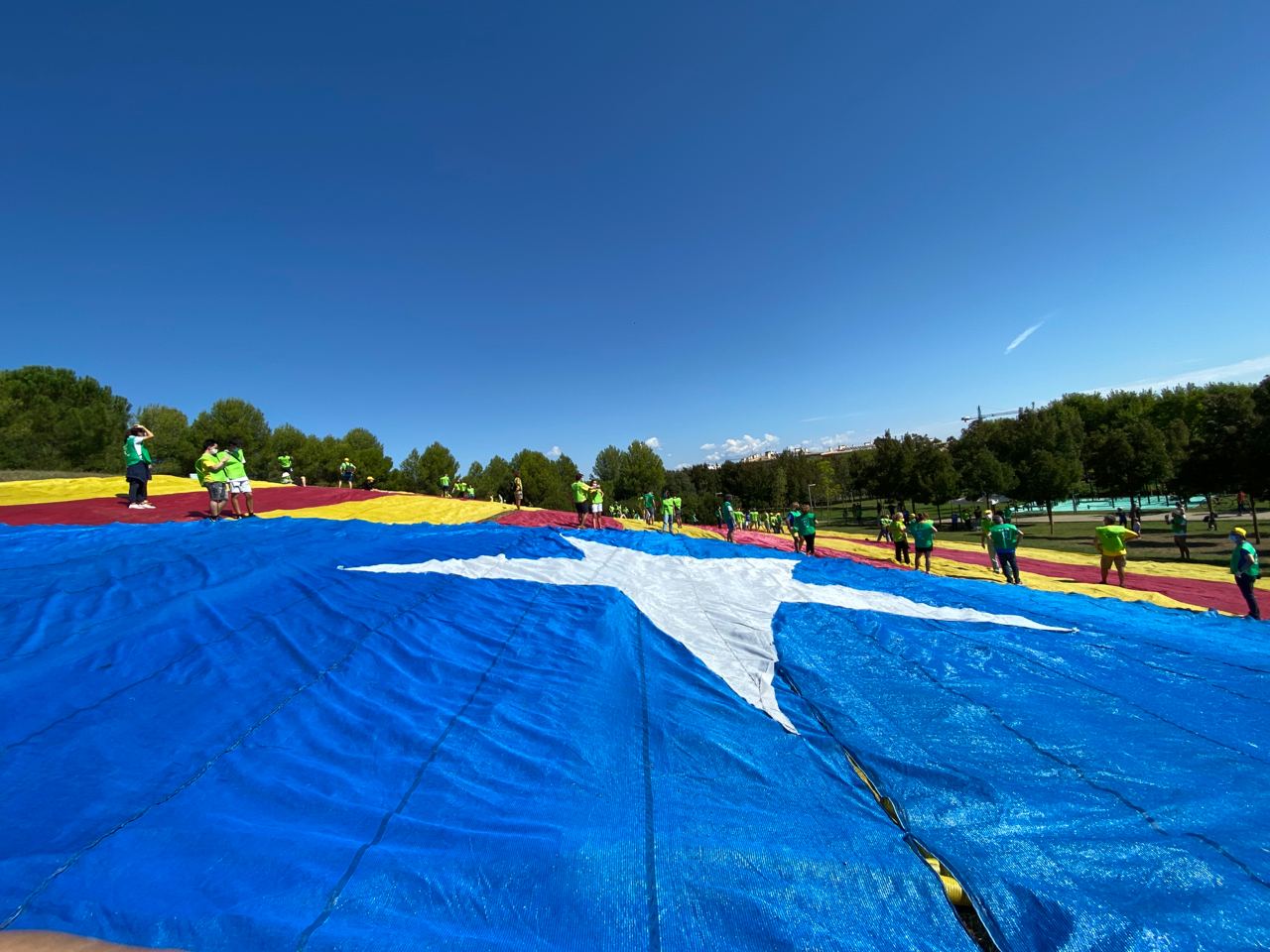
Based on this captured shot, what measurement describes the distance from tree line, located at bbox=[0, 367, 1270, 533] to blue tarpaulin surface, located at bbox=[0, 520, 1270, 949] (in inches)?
610

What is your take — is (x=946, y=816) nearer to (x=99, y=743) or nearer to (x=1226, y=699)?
(x=1226, y=699)

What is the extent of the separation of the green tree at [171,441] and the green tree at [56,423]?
99.3 inches

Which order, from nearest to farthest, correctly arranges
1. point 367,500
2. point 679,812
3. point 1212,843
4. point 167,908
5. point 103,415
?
point 167,908
point 1212,843
point 679,812
point 367,500
point 103,415

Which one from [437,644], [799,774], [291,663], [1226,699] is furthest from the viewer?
[437,644]

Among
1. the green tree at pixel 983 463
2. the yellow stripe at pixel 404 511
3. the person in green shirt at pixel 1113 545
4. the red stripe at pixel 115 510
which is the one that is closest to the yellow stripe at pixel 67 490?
the red stripe at pixel 115 510

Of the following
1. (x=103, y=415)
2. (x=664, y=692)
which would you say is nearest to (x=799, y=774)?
(x=664, y=692)

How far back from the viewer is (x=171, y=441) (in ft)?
162

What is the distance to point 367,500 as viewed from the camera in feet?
50.6

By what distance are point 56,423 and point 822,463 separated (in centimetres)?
8908

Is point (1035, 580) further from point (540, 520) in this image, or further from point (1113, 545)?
point (540, 520)

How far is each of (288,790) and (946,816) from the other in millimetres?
3669

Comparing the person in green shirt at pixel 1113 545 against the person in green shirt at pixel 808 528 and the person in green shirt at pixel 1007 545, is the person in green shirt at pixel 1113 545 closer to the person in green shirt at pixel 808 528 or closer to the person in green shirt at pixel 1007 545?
the person in green shirt at pixel 1007 545

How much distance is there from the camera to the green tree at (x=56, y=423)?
3847 centimetres

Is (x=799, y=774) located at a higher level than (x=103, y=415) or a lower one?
lower
